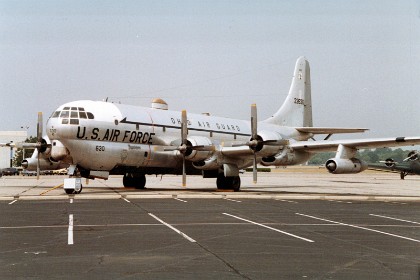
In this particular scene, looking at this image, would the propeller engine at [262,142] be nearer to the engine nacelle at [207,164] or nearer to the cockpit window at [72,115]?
the engine nacelle at [207,164]

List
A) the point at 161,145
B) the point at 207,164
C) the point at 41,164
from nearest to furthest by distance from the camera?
the point at 207,164
the point at 161,145
the point at 41,164

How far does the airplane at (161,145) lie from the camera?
33.6 metres

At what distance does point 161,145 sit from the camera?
37.7 metres

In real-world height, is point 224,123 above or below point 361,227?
above

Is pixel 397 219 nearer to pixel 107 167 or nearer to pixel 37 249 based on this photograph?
pixel 37 249

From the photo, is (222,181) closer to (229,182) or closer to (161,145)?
(229,182)

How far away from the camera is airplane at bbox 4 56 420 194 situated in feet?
110

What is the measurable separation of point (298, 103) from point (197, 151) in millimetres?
16010

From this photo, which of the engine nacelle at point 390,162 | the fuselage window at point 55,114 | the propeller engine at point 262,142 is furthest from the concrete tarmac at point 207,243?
the engine nacelle at point 390,162

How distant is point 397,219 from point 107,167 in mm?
19773

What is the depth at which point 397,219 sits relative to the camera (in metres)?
19.4

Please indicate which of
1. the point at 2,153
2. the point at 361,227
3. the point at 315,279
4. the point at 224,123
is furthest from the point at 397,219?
the point at 2,153

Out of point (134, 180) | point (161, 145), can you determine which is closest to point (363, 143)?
point (161, 145)

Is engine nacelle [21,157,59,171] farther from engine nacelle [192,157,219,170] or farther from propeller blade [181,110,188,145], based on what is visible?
engine nacelle [192,157,219,170]
